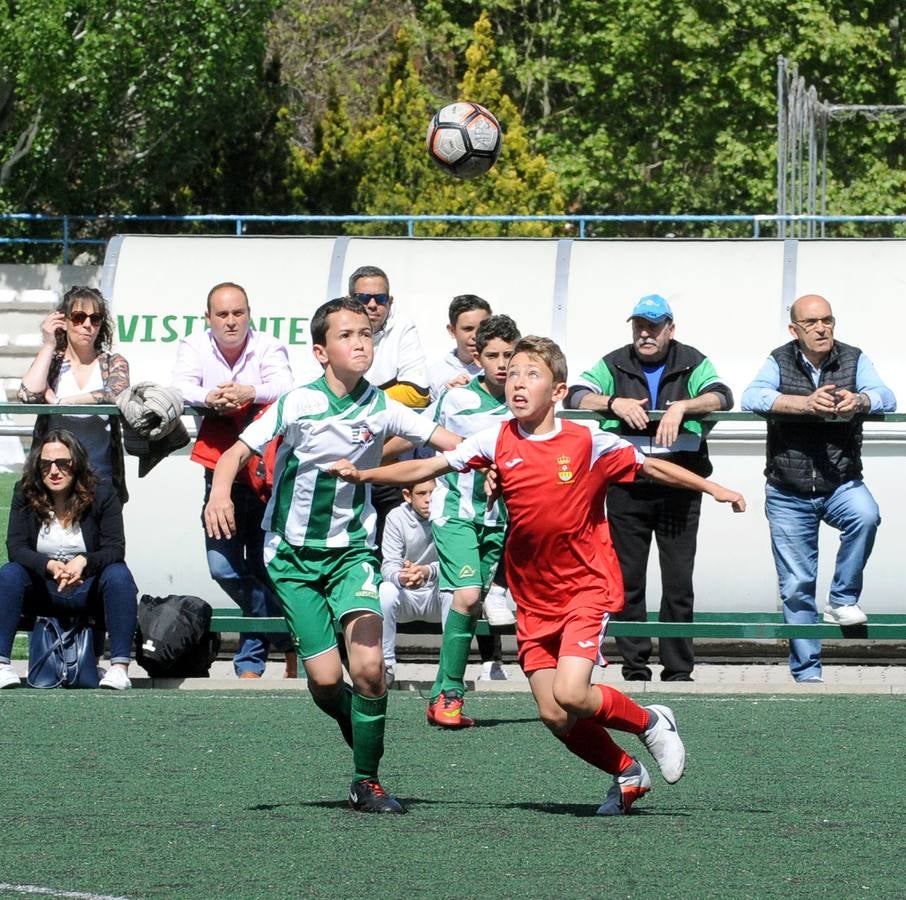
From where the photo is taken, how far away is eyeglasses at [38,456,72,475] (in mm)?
9352

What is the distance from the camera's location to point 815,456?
9461 mm

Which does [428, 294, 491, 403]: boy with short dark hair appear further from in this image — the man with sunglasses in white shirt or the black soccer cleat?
the black soccer cleat

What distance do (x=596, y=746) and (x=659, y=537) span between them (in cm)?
321

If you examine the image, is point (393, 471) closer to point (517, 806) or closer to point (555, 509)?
point (555, 509)

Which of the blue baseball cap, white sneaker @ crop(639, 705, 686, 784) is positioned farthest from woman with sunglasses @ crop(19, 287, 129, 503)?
white sneaker @ crop(639, 705, 686, 784)

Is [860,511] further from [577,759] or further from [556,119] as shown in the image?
[556,119]

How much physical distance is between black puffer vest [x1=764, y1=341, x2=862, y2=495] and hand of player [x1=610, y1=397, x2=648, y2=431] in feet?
2.54

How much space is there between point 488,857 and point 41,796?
189cm

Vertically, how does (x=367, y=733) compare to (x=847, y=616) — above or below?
below

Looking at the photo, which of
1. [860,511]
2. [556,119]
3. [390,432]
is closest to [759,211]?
[556,119]

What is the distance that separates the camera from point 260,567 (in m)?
9.95

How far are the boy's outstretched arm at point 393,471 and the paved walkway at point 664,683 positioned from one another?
2.99 metres

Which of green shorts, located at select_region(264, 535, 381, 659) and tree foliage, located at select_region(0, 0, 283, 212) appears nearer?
green shorts, located at select_region(264, 535, 381, 659)

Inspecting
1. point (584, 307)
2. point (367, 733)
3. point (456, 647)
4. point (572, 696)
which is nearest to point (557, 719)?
point (572, 696)
